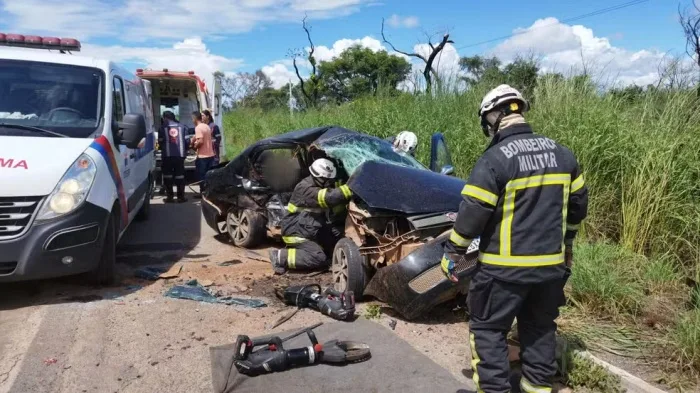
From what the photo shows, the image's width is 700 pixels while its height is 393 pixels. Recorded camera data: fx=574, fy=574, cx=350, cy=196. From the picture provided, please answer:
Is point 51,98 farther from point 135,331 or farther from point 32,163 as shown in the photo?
point 135,331

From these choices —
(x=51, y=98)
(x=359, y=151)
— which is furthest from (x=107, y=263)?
(x=359, y=151)

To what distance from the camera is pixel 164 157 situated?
10.6 metres

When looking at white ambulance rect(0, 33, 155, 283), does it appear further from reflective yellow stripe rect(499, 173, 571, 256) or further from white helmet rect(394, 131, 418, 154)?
reflective yellow stripe rect(499, 173, 571, 256)

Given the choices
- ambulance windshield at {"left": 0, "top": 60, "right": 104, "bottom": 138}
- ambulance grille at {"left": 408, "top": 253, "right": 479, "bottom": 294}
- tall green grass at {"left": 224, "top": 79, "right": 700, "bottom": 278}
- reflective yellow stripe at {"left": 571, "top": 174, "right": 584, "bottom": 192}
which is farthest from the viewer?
tall green grass at {"left": 224, "top": 79, "right": 700, "bottom": 278}

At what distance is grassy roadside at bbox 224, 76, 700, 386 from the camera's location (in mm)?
4387

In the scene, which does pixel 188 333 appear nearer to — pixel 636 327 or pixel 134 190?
pixel 134 190

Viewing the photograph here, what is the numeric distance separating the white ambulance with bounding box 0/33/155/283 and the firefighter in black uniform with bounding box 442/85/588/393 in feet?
10.4

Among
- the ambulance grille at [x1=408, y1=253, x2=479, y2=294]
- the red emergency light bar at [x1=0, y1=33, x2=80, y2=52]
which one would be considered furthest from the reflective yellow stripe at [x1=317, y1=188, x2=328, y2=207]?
the red emergency light bar at [x1=0, y1=33, x2=80, y2=52]

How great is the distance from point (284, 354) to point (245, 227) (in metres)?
3.64

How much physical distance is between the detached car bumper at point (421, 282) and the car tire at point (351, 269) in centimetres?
47

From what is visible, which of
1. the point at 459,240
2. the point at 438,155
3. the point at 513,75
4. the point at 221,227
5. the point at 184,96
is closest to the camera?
the point at 459,240

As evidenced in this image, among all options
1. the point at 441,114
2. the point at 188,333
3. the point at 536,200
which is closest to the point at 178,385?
the point at 188,333

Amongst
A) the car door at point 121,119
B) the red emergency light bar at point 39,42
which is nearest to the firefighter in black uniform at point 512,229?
the car door at point 121,119

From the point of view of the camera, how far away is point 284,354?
3.78 metres
